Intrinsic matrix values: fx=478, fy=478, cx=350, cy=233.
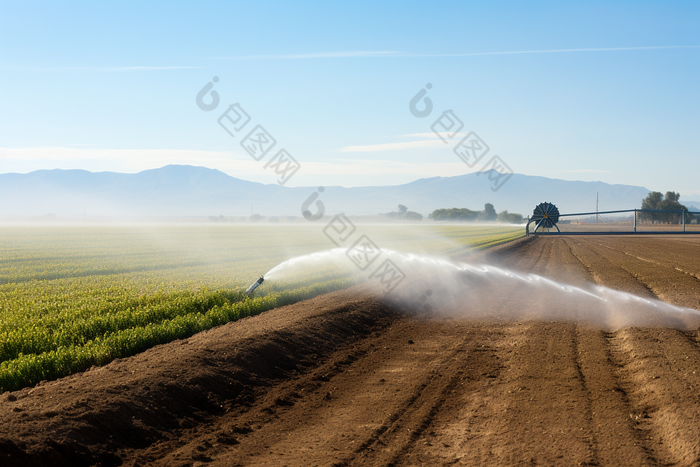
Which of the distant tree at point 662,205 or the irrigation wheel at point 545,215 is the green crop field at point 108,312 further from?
the distant tree at point 662,205

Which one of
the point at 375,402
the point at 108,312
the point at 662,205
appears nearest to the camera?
the point at 375,402

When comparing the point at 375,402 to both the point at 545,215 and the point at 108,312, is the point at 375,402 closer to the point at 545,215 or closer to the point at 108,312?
the point at 108,312

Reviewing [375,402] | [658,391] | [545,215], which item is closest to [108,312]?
[375,402]

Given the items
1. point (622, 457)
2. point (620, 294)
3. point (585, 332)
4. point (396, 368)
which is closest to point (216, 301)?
point (396, 368)

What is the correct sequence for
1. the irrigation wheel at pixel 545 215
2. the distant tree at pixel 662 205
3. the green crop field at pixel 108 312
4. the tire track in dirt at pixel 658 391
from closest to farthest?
the tire track in dirt at pixel 658 391
the green crop field at pixel 108 312
the irrigation wheel at pixel 545 215
the distant tree at pixel 662 205

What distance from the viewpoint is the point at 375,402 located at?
716cm

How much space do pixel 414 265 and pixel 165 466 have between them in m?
19.4

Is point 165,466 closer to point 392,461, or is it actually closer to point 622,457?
point 392,461

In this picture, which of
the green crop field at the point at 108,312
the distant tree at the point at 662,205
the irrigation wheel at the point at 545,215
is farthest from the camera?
the distant tree at the point at 662,205

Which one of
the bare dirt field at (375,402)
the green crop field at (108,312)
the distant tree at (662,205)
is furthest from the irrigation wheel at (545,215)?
the distant tree at (662,205)

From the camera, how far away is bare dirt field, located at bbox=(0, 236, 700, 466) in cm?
557

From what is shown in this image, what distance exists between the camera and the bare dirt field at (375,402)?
5.57 m

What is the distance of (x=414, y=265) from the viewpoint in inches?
947

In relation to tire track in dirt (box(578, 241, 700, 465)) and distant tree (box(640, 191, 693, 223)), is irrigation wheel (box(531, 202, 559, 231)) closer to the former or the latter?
tire track in dirt (box(578, 241, 700, 465))
